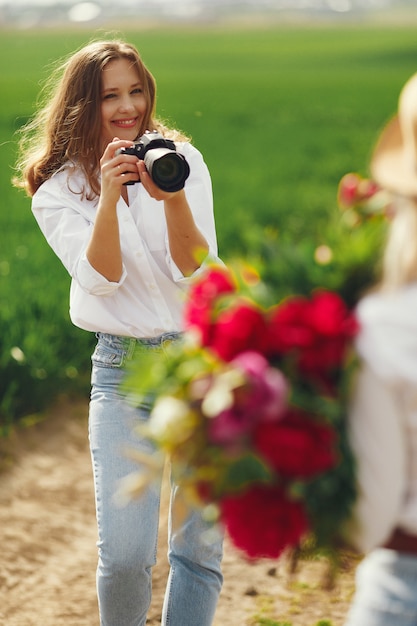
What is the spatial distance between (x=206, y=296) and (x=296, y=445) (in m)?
0.35

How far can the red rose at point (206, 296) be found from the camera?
1.80m

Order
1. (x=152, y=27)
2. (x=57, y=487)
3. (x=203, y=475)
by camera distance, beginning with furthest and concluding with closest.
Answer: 1. (x=152, y=27)
2. (x=57, y=487)
3. (x=203, y=475)

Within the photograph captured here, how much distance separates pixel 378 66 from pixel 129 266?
49817mm

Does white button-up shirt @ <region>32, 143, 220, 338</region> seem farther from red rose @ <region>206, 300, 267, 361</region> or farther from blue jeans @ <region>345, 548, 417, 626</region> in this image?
blue jeans @ <region>345, 548, 417, 626</region>

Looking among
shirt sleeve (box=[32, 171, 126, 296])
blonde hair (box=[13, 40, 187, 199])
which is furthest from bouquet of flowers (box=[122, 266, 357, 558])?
blonde hair (box=[13, 40, 187, 199])

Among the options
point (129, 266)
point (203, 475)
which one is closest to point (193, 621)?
point (129, 266)

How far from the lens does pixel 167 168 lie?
8.91 ft

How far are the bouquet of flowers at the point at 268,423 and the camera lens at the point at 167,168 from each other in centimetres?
101

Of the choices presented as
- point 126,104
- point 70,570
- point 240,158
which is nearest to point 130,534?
point 126,104

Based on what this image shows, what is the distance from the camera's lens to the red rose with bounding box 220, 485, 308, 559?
5.49ft

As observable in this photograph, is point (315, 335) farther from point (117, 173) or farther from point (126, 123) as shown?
point (126, 123)

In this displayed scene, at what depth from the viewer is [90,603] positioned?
3791 millimetres

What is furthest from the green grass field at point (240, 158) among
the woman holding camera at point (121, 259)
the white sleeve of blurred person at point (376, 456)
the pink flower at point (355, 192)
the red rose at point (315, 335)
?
the woman holding camera at point (121, 259)

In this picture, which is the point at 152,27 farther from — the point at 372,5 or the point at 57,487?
the point at 57,487
